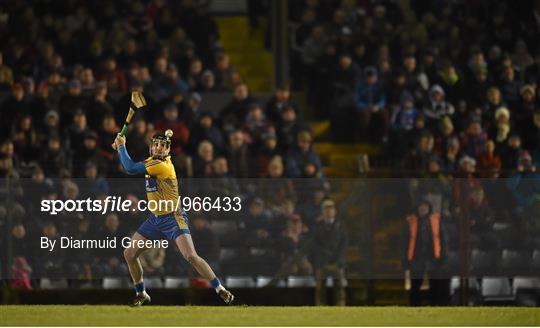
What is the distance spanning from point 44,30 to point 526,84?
28.0ft

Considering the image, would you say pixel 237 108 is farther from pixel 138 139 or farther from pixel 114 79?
pixel 114 79

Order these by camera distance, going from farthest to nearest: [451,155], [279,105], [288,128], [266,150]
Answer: [279,105]
[288,128]
[451,155]
[266,150]

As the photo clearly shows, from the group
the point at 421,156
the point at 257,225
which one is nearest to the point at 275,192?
the point at 257,225

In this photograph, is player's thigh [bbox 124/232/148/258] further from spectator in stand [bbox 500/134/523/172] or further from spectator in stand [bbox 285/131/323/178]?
spectator in stand [bbox 500/134/523/172]

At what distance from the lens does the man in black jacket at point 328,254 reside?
22.7 meters

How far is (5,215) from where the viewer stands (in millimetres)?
22109

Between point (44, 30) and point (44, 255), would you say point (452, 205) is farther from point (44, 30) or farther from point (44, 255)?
point (44, 30)

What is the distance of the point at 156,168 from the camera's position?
19.8m

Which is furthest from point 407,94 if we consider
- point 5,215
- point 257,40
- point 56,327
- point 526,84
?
point 56,327

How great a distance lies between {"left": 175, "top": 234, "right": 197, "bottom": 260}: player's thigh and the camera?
20.4 m

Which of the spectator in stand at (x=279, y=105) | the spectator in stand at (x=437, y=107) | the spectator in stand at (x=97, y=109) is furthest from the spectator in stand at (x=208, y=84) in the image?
the spectator in stand at (x=437, y=107)

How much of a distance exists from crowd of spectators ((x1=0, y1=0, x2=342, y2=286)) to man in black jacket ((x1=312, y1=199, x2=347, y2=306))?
14 cm

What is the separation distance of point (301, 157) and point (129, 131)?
8.72ft

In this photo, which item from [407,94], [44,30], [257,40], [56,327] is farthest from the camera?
[257,40]
